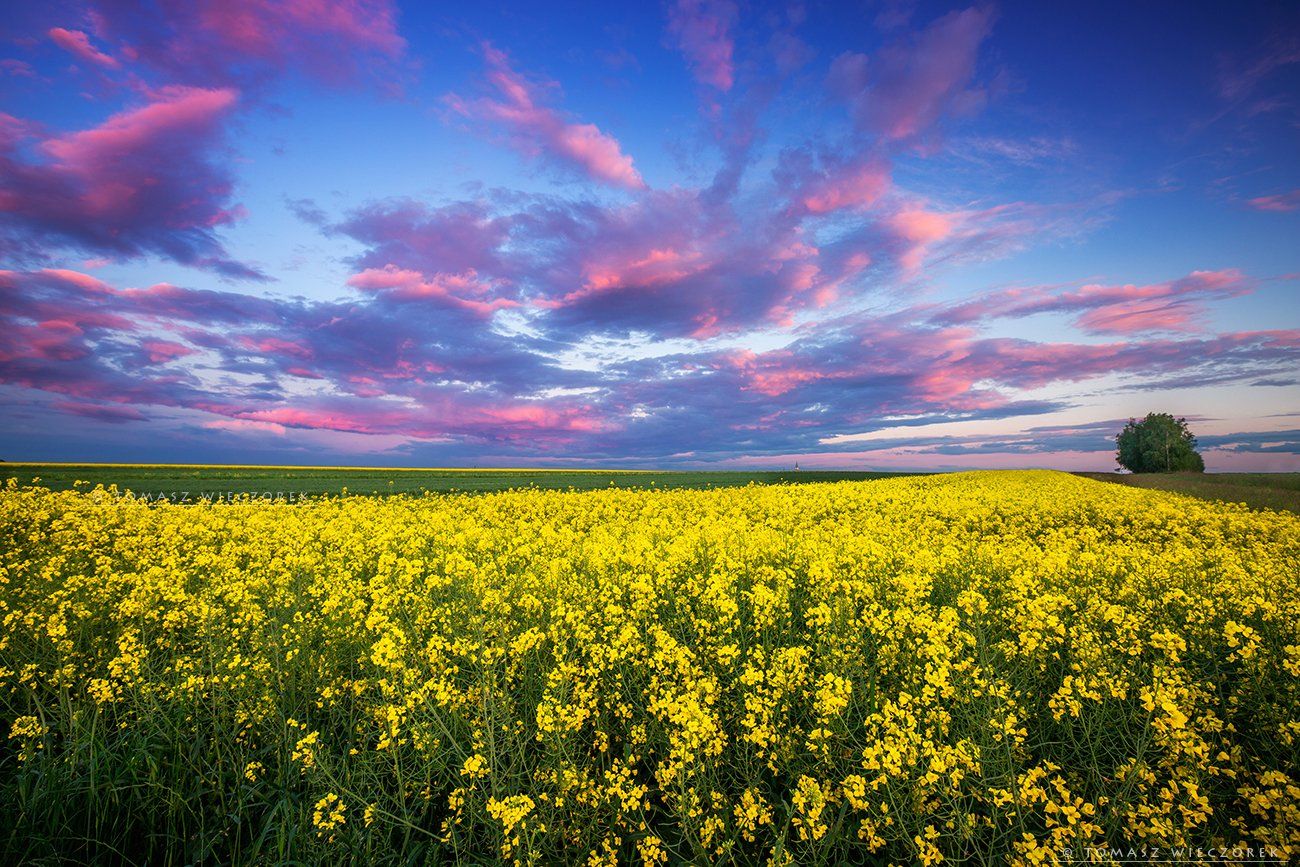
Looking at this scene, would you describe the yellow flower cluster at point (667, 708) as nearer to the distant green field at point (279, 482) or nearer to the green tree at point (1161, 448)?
the distant green field at point (279, 482)

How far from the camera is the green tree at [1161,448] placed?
82113 mm

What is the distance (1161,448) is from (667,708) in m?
114

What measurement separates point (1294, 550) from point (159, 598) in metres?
19.5

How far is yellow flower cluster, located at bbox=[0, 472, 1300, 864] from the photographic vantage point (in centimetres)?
366

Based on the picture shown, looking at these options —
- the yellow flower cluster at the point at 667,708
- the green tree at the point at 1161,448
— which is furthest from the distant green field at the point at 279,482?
the green tree at the point at 1161,448

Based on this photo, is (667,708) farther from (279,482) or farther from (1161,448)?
(1161,448)

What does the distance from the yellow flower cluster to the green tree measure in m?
104

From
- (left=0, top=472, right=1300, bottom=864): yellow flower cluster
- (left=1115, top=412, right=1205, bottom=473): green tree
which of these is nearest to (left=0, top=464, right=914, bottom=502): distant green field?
(left=0, top=472, right=1300, bottom=864): yellow flower cluster

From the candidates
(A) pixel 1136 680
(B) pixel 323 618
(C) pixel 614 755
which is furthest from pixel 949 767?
(B) pixel 323 618

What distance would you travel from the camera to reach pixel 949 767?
366 centimetres

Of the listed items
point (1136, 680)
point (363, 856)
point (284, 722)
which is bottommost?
point (363, 856)

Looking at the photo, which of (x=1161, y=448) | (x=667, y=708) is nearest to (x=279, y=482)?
(x=667, y=708)

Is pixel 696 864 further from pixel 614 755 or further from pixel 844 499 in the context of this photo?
pixel 844 499

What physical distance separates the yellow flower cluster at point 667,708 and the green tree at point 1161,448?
104m
